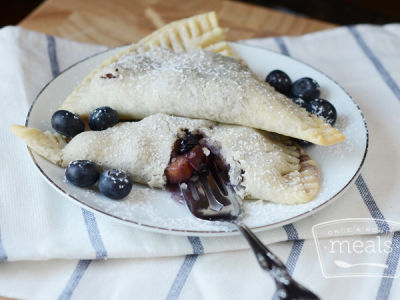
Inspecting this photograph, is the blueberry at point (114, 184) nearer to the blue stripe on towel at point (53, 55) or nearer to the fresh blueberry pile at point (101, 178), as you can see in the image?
the fresh blueberry pile at point (101, 178)

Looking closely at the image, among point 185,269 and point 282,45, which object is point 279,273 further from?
point 282,45

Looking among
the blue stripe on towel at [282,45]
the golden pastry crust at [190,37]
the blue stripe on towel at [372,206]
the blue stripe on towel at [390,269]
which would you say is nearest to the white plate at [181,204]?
the blue stripe on towel at [372,206]

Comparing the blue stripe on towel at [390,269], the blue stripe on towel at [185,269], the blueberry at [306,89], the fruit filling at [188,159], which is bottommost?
the blue stripe on towel at [185,269]

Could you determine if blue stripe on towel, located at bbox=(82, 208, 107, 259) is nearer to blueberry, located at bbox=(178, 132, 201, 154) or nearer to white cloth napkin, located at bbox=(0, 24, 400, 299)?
white cloth napkin, located at bbox=(0, 24, 400, 299)

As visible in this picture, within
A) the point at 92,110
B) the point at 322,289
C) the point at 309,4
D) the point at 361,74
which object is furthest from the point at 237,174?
the point at 309,4

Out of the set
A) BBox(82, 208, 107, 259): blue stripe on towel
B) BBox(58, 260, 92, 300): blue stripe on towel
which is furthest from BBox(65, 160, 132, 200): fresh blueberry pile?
BBox(58, 260, 92, 300): blue stripe on towel
